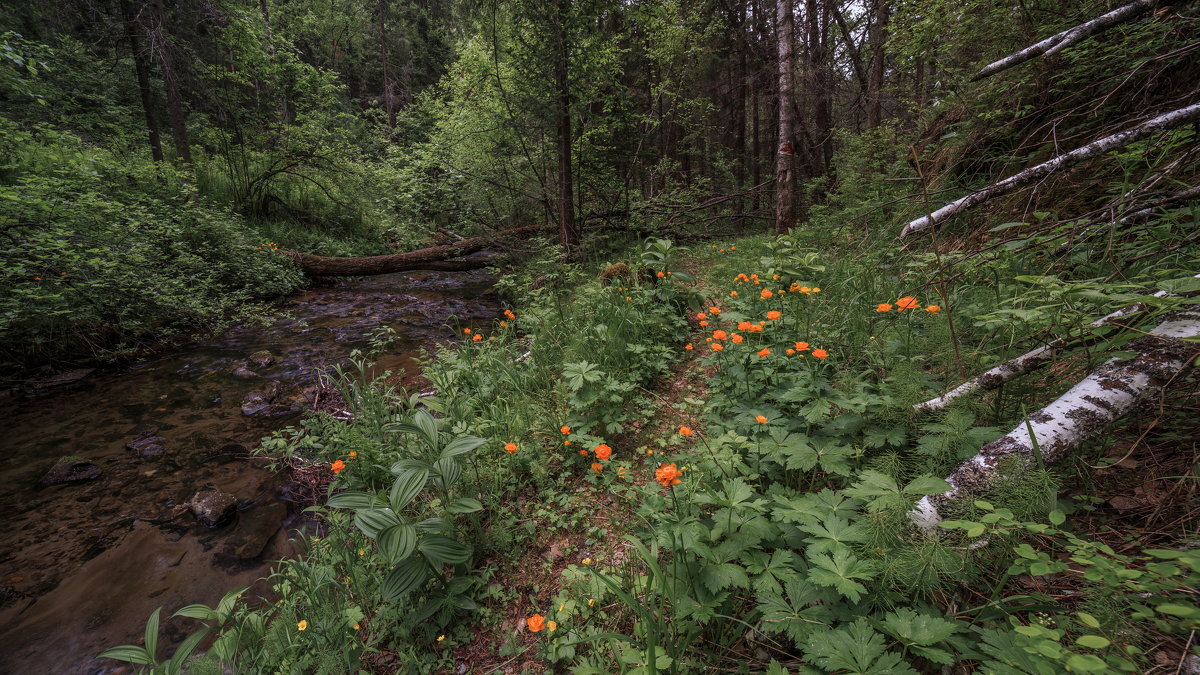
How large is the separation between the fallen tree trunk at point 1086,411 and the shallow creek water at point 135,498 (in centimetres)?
386

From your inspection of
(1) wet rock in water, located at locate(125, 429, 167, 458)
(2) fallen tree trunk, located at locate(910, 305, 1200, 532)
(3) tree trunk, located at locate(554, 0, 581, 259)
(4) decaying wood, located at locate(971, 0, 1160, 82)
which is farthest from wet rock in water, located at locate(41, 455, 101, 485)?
(4) decaying wood, located at locate(971, 0, 1160, 82)

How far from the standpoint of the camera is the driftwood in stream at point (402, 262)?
8461 mm

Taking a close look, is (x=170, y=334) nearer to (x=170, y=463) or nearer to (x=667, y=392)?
(x=170, y=463)

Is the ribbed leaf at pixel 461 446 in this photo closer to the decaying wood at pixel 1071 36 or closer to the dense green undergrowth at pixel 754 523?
the dense green undergrowth at pixel 754 523

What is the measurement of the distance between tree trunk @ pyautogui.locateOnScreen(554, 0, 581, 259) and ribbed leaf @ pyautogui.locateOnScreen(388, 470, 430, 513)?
5.14m

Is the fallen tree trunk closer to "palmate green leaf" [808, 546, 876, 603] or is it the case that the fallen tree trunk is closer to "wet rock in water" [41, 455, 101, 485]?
"palmate green leaf" [808, 546, 876, 603]

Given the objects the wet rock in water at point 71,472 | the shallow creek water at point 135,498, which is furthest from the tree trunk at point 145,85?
the wet rock in water at point 71,472

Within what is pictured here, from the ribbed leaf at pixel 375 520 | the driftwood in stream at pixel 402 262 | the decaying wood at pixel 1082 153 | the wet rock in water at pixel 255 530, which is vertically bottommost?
the wet rock in water at pixel 255 530

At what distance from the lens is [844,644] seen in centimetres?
103

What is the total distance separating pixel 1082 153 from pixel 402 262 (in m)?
9.46

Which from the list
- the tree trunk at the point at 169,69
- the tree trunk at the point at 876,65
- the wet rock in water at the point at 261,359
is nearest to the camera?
the wet rock in water at the point at 261,359

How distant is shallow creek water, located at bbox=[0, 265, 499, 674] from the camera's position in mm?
2506

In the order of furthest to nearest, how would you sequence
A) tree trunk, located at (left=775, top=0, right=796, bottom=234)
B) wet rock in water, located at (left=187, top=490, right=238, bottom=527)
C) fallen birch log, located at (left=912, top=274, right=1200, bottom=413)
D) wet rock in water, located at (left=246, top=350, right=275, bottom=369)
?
wet rock in water, located at (left=246, top=350, right=275, bottom=369) < tree trunk, located at (left=775, top=0, right=796, bottom=234) < wet rock in water, located at (left=187, top=490, right=238, bottom=527) < fallen birch log, located at (left=912, top=274, right=1200, bottom=413)

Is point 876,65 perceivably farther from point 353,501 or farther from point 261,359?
point 261,359
